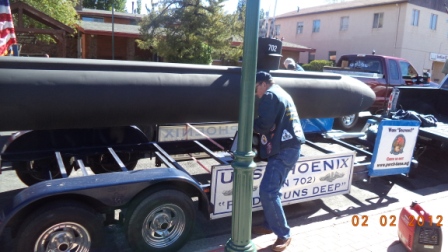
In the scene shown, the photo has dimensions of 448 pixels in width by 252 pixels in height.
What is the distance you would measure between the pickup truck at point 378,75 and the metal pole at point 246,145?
762 centimetres

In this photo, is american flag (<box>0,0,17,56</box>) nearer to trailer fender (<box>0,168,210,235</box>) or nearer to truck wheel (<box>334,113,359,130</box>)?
trailer fender (<box>0,168,210,235</box>)

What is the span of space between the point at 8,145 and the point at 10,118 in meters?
0.93

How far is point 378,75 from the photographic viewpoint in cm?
1077

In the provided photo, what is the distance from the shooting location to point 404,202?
553cm

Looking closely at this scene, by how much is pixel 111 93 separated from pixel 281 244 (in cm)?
237

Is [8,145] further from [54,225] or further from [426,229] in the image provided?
[426,229]

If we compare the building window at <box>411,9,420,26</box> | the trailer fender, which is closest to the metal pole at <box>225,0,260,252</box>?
the trailer fender

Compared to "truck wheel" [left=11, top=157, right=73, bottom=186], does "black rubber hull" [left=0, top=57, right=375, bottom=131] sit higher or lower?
higher

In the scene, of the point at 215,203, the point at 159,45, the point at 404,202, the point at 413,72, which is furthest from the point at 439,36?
the point at 215,203

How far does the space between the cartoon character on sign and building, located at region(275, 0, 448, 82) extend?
82.7 feet

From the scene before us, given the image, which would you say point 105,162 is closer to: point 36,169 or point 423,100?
point 36,169

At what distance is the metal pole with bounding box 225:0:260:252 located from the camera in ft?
9.75

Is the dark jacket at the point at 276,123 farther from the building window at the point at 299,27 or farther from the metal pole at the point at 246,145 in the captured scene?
the building window at the point at 299,27
